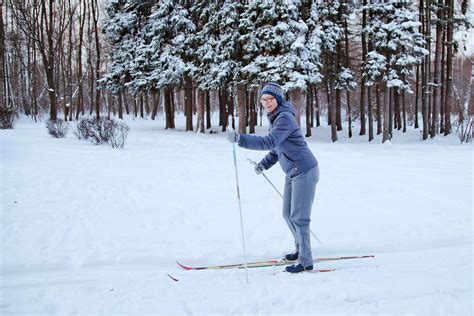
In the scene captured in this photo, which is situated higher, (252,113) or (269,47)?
(269,47)

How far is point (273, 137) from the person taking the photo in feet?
12.7

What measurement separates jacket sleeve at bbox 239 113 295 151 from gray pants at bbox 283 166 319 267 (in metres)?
0.49

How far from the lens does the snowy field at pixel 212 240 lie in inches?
145

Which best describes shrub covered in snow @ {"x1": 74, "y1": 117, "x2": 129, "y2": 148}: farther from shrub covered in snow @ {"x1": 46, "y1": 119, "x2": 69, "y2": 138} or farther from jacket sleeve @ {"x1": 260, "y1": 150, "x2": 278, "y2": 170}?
jacket sleeve @ {"x1": 260, "y1": 150, "x2": 278, "y2": 170}

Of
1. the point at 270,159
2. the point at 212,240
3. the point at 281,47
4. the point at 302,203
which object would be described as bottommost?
the point at 212,240

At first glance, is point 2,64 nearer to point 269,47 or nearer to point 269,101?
point 269,47

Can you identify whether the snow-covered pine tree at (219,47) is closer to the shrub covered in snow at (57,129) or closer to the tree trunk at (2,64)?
the shrub covered in snow at (57,129)

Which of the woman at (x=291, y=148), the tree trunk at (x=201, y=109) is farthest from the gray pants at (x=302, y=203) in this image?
the tree trunk at (x=201, y=109)

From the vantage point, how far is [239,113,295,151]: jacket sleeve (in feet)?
12.7

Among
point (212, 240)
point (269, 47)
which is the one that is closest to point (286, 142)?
point (212, 240)

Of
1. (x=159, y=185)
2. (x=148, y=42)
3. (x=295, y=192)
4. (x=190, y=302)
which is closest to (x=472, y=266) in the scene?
(x=295, y=192)

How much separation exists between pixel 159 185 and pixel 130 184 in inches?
26.8

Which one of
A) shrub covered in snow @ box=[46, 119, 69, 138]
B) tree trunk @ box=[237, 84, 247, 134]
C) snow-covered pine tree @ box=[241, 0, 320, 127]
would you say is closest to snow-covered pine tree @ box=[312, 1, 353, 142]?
snow-covered pine tree @ box=[241, 0, 320, 127]

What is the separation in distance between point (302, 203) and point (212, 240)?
80.5 inches
